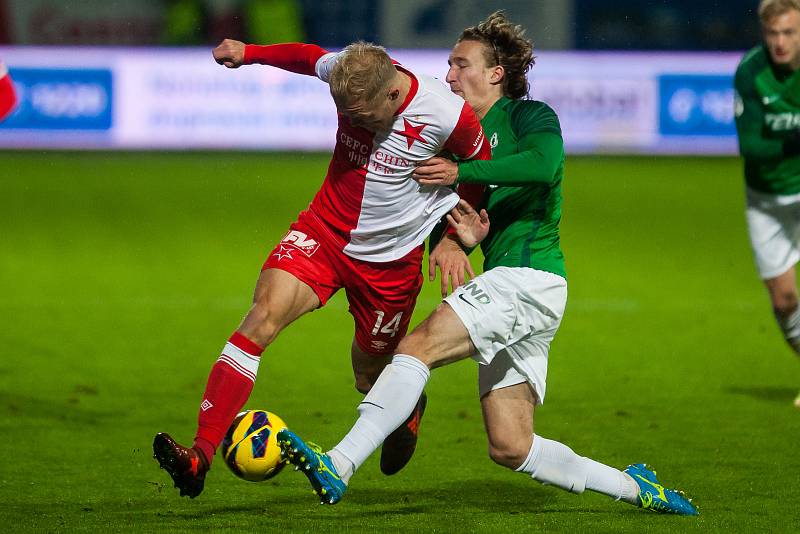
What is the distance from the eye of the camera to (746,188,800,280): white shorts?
281 inches

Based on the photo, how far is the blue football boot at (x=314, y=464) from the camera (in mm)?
4441

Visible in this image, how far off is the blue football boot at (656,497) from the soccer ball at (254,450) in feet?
4.80

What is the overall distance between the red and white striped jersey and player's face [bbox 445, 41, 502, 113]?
0.57 ft

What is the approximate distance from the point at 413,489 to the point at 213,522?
101cm

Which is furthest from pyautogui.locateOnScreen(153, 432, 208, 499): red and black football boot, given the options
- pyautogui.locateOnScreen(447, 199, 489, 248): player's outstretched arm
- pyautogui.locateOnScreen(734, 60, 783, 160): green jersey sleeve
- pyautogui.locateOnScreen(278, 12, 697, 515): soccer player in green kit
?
pyautogui.locateOnScreen(734, 60, 783, 160): green jersey sleeve

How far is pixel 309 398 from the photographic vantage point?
25.3ft

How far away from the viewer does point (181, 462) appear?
4.74 m

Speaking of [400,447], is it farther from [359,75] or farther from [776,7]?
[776,7]

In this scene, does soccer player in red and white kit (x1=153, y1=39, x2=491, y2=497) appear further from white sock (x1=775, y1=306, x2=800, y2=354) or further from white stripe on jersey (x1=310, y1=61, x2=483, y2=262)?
white sock (x1=775, y1=306, x2=800, y2=354)

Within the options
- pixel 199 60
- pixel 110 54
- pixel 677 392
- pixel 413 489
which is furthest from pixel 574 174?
pixel 413 489

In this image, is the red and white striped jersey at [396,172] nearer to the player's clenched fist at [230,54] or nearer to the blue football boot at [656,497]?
the player's clenched fist at [230,54]

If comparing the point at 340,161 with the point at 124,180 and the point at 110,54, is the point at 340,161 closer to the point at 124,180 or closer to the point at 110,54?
the point at 124,180

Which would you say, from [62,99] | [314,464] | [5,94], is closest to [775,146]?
[314,464]

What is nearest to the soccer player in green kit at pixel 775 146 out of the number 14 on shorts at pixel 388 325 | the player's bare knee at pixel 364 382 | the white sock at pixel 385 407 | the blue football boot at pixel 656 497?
the blue football boot at pixel 656 497
